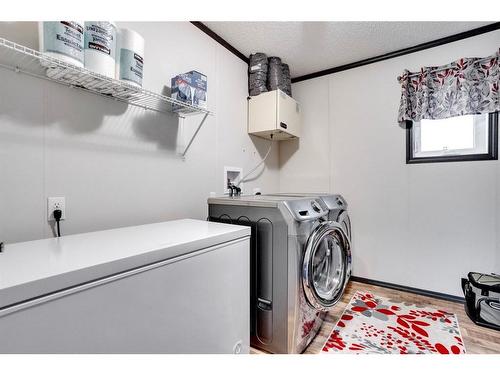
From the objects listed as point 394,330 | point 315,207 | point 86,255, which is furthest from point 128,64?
point 394,330

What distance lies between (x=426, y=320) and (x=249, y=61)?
285 cm

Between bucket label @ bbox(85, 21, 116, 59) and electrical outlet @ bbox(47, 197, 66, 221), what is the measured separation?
2.36 feet

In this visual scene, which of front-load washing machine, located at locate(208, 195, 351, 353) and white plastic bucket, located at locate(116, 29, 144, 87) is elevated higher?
white plastic bucket, located at locate(116, 29, 144, 87)

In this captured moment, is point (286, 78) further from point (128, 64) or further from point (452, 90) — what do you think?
point (128, 64)

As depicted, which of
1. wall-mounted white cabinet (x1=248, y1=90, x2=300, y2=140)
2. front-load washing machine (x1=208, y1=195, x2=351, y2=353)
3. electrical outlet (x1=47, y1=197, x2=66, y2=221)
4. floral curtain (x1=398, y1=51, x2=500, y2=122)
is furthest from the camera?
wall-mounted white cabinet (x1=248, y1=90, x2=300, y2=140)

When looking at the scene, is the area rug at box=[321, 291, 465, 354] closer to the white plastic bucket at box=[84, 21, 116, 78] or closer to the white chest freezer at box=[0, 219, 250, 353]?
the white chest freezer at box=[0, 219, 250, 353]

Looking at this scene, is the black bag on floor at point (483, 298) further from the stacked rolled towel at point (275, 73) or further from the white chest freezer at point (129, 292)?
the stacked rolled towel at point (275, 73)

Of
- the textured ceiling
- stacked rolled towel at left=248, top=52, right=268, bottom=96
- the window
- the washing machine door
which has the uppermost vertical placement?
the textured ceiling

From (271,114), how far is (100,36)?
1628 millimetres

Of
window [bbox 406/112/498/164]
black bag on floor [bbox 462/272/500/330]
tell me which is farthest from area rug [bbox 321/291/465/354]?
window [bbox 406/112/498/164]

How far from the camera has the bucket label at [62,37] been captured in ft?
3.07

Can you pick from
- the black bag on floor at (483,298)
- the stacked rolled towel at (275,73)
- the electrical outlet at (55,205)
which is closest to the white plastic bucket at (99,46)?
the electrical outlet at (55,205)

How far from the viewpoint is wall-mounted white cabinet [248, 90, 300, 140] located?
2.41 metres

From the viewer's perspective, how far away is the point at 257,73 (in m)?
2.48
